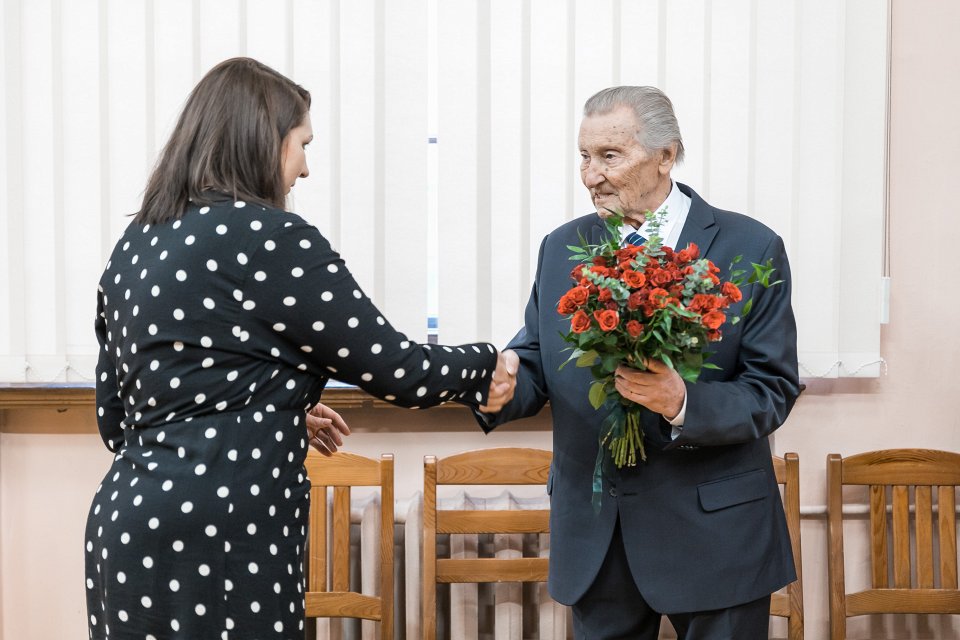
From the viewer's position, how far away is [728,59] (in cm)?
280

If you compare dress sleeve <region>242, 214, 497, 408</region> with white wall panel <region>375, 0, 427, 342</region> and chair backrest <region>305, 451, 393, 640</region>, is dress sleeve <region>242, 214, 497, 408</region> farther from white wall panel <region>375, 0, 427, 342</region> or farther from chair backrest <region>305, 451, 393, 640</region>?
white wall panel <region>375, 0, 427, 342</region>

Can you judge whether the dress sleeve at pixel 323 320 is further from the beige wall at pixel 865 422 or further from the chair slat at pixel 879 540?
the chair slat at pixel 879 540

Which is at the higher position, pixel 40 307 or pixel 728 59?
pixel 728 59

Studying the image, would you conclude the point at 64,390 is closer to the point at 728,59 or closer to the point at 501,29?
the point at 501,29

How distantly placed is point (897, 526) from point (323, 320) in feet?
7.07

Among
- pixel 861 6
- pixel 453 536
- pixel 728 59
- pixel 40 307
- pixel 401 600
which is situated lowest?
pixel 401 600

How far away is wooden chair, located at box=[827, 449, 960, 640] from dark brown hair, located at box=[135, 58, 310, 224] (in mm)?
2057

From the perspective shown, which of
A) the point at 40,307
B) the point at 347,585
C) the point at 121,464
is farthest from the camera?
the point at 40,307

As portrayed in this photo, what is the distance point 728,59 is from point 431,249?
1140mm

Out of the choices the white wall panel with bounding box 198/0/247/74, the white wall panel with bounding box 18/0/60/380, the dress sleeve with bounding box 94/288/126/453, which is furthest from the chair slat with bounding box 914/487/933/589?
the white wall panel with bounding box 18/0/60/380

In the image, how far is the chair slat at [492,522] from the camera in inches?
103

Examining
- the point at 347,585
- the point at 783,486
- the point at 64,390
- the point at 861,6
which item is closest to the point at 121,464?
the point at 347,585

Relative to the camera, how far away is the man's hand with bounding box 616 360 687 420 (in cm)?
158

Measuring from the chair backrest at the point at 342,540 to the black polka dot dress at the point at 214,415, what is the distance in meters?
1.16
